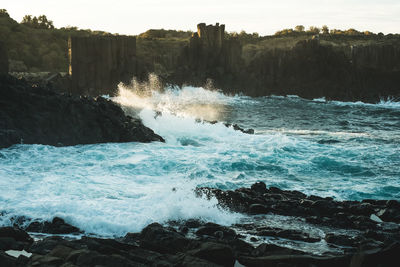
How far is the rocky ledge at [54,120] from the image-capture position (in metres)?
15.6

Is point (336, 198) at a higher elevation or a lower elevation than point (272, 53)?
lower

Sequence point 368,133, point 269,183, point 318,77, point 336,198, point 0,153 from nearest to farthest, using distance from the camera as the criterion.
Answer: point 336,198 < point 269,183 < point 0,153 < point 368,133 < point 318,77

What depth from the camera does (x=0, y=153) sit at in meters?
13.9

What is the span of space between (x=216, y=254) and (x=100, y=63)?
1576 inches

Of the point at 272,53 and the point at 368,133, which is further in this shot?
the point at 272,53

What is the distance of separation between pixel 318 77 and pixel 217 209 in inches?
1857

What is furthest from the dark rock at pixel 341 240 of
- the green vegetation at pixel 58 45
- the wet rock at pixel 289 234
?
the green vegetation at pixel 58 45

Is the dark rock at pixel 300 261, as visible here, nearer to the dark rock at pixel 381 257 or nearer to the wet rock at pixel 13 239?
the dark rock at pixel 381 257

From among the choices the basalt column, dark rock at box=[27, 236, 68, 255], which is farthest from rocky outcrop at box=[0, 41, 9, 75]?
the basalt column

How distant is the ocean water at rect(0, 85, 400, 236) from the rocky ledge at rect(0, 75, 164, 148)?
0.62 meters

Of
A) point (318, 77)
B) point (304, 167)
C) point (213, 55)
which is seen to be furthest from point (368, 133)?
point (213, 55)

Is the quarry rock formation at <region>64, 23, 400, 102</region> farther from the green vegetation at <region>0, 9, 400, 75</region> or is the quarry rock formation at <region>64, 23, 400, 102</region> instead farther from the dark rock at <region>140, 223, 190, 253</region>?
the dark rock at <region>140, 223, 190, 253</region>

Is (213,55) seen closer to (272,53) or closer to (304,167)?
(272,53)

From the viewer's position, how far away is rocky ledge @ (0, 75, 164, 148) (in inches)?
616
